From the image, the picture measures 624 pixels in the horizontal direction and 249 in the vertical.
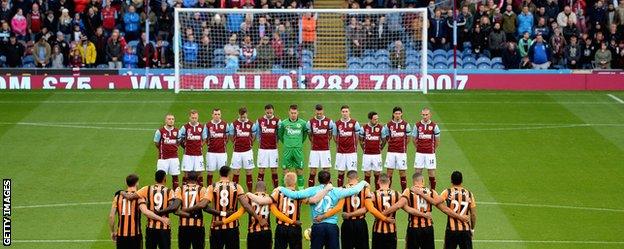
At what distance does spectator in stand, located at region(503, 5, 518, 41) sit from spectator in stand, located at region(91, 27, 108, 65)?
13.2 metres

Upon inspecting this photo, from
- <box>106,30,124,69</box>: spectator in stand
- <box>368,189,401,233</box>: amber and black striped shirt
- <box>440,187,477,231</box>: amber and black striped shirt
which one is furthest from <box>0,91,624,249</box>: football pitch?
<box>368,189,401,233</box>: amber and black striped shirt

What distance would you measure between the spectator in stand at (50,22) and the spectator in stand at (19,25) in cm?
65

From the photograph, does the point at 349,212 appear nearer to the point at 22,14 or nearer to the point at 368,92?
the point at 368,92

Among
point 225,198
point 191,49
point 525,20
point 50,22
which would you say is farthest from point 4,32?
point 225,198

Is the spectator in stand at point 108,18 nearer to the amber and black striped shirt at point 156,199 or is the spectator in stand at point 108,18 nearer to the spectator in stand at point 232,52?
the spectator in stand at point 232,52

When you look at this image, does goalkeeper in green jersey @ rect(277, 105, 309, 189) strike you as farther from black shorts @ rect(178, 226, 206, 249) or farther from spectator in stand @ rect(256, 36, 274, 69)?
spectator in stand @ rect(256, 36, 274, 69)

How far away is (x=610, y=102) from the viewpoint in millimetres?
41344

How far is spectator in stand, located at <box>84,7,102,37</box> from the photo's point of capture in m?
45.2

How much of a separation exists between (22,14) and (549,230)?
24.3 m

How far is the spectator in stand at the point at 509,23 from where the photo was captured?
45.4 m

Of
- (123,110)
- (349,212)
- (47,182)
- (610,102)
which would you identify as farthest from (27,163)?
(610,102)

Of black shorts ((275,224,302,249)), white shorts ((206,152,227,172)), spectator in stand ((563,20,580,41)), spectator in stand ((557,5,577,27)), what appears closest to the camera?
black shorts ((275,224,302,249))

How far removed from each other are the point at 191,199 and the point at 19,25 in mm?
24511

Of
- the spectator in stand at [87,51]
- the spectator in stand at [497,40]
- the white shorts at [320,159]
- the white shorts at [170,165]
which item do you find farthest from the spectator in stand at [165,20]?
the white shorts at [320,159]
